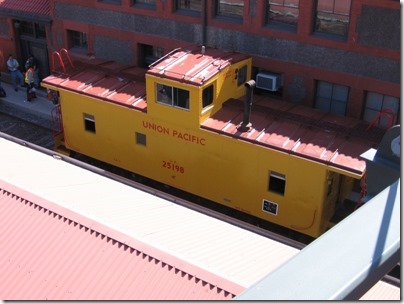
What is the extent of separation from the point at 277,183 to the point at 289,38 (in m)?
5.51

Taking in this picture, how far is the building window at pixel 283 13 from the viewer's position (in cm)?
1775

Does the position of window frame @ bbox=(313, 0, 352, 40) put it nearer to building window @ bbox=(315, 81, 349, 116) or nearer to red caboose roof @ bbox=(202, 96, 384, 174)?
building window @ bbox=(315, 81, 349, 116)

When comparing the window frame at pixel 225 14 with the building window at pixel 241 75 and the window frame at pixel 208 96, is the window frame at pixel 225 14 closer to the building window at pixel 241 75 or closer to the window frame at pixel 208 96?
the building window at pixel 241 75

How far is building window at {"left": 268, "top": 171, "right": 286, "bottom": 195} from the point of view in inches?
593

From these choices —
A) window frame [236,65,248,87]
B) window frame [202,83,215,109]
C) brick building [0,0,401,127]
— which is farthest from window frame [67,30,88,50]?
window frame [202,83,215,109]

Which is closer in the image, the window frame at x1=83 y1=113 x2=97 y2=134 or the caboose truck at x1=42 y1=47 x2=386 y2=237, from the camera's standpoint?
the caboose truck at x1=42 y1=47 x2=386 y2=237

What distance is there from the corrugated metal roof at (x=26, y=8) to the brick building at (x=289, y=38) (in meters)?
1.99

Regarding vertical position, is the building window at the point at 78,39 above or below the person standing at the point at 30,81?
above

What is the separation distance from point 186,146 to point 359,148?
17.4 ft

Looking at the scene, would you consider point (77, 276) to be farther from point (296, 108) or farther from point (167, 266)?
point (296, 108)

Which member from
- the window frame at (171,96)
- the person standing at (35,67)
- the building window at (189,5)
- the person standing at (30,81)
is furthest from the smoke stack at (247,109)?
the person standing at (35,67)

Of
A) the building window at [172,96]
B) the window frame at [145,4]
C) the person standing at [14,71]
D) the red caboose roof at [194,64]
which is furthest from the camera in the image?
the person standing at [14,71]

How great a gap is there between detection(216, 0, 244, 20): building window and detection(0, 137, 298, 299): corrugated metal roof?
27.8 ft

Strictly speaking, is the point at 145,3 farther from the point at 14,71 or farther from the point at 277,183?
the point at 277,183
